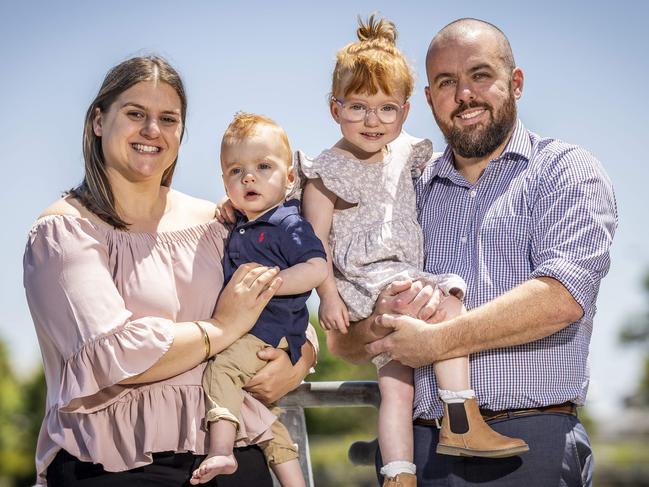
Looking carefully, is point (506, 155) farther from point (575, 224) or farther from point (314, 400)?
point (314, 400)

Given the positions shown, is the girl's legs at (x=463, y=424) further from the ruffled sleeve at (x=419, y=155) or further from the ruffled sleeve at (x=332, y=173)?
the ruffled sleeve at (x=419, y=155)

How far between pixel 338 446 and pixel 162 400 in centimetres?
3356

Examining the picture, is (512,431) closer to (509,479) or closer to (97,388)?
(509,479)

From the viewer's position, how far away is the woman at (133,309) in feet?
10.2

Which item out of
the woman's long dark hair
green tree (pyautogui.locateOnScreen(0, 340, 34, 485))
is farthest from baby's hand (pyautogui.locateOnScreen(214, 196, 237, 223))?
green tree (pyautogui.locateOnScreen(0, 340, 34, 485))

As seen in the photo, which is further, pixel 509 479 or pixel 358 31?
pixel 358 31

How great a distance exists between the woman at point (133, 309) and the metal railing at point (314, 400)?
299 mm

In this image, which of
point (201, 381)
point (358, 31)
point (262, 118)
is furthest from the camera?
point (358, 31)

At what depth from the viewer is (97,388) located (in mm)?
3078

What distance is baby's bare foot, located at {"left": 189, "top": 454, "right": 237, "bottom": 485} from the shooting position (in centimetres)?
307

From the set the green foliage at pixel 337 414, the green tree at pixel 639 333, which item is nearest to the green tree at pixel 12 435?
the green foliage at pixel 337 414

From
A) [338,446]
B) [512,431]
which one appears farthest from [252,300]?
[338,446]

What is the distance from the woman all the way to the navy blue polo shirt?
0.08 meters

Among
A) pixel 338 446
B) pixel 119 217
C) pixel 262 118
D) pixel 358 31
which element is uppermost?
pixel 358 31
